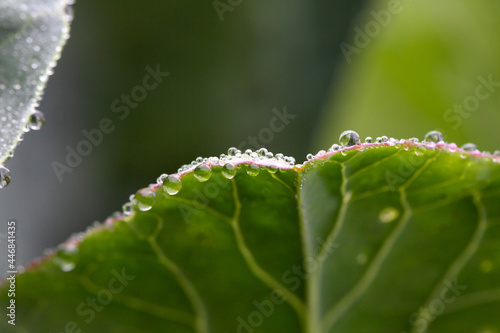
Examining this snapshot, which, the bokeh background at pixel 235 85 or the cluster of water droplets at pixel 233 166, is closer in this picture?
the cluster of water droplets at pixel 233 166

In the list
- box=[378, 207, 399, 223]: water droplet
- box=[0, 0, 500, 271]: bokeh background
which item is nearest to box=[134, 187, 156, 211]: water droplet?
box=[378, 207, 399, 223]: water droplet

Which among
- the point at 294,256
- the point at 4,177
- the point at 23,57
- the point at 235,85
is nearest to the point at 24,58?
the point at 23,57

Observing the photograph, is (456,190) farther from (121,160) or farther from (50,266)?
(121,160)

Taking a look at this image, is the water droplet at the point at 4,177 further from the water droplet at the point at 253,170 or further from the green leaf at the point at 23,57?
the water droplet at the point at 253,170

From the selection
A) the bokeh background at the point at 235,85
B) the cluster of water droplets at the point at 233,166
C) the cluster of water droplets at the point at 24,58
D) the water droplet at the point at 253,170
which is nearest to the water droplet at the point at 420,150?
the cluster of water droplets at the point at 233,166

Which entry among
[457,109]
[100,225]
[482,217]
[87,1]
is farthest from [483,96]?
[87,1]

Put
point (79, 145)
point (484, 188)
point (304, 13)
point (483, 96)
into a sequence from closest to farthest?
1. point (484, 188)
2. point (483, 96)
3. point (79, 145)
4. point (304, 13)

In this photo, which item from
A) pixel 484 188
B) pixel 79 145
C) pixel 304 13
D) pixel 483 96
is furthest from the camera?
pixel 304 13
